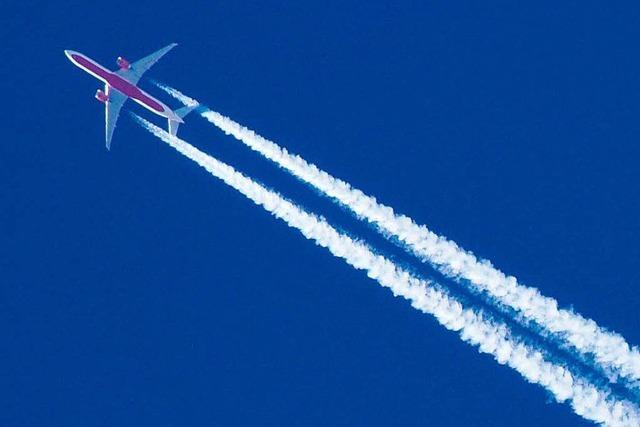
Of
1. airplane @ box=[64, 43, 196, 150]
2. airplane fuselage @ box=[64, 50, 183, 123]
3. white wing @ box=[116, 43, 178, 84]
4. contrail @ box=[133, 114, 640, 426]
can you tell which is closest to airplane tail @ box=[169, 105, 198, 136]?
airplane @ box=[64, 43, 196, 150]

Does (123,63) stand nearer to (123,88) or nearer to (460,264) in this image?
(123,88)

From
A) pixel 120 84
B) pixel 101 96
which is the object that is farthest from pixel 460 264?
pixel 101 96

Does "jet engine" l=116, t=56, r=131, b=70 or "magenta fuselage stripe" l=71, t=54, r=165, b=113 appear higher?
"jet engine" l=116, t=56, r=131, b=70

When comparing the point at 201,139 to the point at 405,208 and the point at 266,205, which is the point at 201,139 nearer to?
the point at 266,205

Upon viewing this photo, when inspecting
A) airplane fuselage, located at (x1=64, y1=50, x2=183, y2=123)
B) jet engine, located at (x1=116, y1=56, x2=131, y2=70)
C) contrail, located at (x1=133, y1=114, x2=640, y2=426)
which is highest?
jet engine, located at (x1=116, y1=56, x2=131, y2=70)

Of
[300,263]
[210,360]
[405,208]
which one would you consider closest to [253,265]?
[300,263]

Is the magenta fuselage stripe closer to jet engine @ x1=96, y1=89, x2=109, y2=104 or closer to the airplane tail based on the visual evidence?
jet engine @ x1=96, y1=89, x2=109, y2=104
